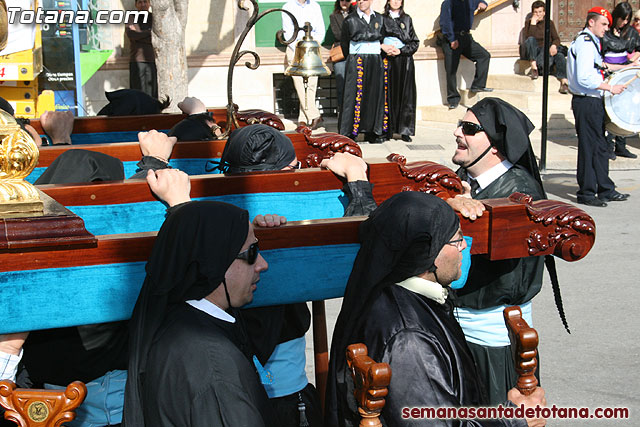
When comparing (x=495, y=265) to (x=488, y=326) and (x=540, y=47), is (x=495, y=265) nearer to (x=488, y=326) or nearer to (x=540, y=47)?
(x=488, y=326)

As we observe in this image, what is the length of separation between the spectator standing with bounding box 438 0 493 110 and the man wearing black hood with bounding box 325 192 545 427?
12816mm

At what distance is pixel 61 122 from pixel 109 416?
3.52m

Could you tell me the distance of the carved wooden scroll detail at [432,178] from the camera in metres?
3.72

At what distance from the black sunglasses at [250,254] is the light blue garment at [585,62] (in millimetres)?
7514

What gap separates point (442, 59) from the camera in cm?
1576

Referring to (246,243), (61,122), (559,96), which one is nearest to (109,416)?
(246,243)

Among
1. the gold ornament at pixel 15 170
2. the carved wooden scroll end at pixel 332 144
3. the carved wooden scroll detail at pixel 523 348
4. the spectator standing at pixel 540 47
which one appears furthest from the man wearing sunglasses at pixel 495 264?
the spectator standing at pixel 540 47

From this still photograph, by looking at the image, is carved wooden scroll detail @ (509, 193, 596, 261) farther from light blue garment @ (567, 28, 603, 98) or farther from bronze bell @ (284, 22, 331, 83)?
light blue garment @ (567, 28, 603, 98)

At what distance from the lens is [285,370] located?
336cm

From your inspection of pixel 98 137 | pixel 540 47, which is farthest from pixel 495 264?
pixel 540 47

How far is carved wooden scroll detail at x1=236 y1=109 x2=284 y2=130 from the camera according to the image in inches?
235

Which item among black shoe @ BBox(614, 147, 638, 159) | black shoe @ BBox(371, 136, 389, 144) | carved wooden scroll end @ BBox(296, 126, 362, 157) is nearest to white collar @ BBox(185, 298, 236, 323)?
carved wooden scroll end @ BBox(296, 126, 362, 157)

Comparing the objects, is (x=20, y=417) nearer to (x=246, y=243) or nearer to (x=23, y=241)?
(x=23, y=241)

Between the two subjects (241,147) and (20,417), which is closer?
(20,417)
